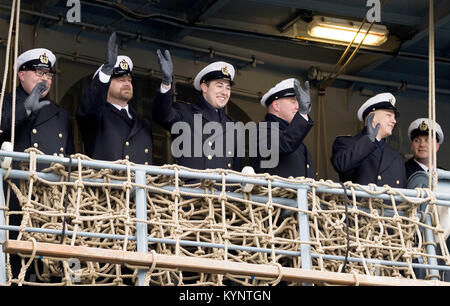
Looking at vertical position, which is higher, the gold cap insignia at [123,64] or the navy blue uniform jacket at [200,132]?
the gold cap insignia at [123,64]

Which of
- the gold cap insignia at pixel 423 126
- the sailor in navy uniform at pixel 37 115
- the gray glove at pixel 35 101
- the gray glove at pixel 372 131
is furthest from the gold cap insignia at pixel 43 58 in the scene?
the gold cap insignia at pixel 423 126

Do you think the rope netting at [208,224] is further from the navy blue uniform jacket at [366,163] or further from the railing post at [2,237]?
the navy blue uniform jacket at [366,163]

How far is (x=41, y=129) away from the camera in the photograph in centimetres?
735

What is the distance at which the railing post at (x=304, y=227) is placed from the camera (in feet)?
21.1

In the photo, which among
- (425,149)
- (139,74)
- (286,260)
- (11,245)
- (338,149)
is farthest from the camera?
(139,74)

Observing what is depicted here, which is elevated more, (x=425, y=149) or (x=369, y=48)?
(x=369, y=48)

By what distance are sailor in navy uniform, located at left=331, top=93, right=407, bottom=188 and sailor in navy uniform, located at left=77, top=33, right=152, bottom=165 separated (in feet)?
4.88

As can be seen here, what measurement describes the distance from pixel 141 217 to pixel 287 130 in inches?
69.6

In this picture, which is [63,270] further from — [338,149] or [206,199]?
[338,149]

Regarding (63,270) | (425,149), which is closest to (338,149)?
(425,149)

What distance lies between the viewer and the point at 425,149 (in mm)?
9148

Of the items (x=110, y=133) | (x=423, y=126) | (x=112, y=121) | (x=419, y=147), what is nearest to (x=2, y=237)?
(x=110, y=133)

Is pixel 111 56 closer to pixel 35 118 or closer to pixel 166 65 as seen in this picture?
pixel 166 65
